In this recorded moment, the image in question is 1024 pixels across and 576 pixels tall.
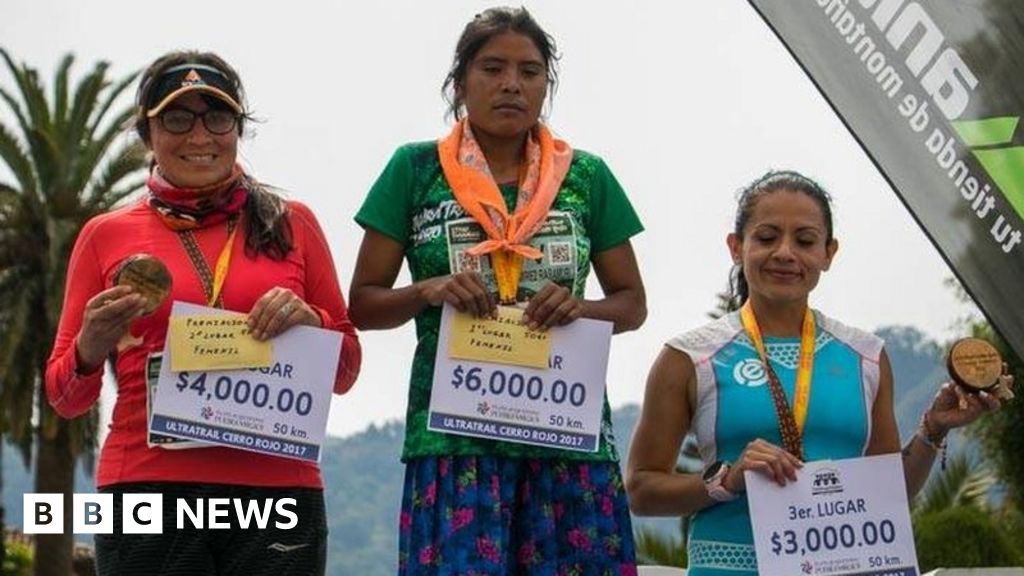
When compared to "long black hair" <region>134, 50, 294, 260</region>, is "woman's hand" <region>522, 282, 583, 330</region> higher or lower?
lower

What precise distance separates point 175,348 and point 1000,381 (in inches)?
76.7

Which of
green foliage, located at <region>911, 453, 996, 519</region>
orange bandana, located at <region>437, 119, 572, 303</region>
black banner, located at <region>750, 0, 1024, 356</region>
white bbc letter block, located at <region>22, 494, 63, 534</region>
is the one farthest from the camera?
green foliage, located at <region>911, 453, 996, 519</region>

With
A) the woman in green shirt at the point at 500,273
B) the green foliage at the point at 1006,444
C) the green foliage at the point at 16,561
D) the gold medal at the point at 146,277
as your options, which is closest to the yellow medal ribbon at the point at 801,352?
the woman in green shirt at the point at 500,273

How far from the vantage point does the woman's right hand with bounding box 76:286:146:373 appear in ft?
14.6

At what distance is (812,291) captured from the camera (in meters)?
4.94

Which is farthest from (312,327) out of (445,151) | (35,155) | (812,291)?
(35,155)

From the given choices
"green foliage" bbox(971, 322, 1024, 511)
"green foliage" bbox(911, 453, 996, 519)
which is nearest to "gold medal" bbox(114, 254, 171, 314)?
"green foliage" bbox(911, 453, 996, 519)

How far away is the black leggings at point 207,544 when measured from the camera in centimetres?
453

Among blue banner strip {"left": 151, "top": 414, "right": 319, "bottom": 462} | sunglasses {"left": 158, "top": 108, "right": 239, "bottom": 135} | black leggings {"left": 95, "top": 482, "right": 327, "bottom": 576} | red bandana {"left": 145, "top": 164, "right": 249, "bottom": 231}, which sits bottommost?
black leggings {"left": 95, "top": 482, "right": 327, "bottom": 576}

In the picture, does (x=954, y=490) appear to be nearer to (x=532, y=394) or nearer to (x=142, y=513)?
(x=532, y=394)

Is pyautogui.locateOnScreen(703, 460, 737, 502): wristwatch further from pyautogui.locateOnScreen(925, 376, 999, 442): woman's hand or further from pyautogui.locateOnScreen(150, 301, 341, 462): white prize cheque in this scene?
pyautogui.locateOnScreen(150, 301, 341, 462): white prize cheque

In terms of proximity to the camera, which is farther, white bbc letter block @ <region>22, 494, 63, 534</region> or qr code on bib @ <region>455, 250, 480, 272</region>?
white bbc letter block @ <region>22, 494, 63, 534</region>

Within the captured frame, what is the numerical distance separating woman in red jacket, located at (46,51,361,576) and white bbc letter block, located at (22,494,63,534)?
1.08 meters

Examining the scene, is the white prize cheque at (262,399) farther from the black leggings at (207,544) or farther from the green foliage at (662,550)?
the green foliage at (662,550)
